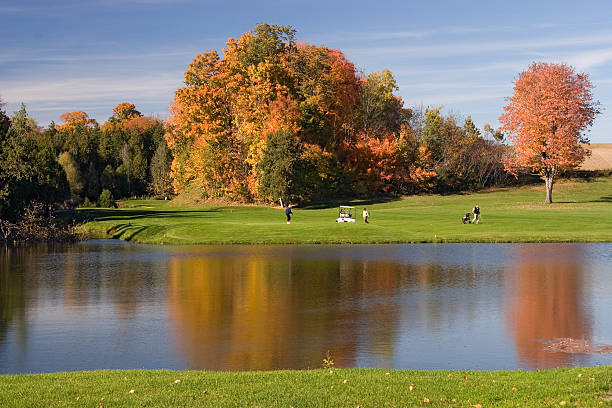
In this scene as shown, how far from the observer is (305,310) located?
75.3 feet

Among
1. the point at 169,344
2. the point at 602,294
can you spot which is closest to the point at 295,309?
the point at 169,344

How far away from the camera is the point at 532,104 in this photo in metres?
73.9

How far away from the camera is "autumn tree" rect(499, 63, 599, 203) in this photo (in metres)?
72.4

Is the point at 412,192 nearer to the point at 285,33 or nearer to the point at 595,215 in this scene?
the point at 285,33

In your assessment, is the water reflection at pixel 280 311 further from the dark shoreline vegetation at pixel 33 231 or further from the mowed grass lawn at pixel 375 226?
the dark shoreline vegetation at pixel 33 231

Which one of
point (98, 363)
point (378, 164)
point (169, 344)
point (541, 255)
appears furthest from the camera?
point (378, 164)

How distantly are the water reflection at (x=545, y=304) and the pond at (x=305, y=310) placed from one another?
52 millimetres

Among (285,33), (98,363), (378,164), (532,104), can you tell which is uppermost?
(285,33)

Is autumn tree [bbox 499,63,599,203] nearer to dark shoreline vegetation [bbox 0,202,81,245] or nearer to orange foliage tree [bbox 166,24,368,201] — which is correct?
orange foliage tree [bbox 166,24,368,201]

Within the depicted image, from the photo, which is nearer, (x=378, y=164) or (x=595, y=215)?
(x=595, y=215)

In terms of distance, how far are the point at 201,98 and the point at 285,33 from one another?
12454mm

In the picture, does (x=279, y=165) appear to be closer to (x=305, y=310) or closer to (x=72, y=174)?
(x=72, y=174)

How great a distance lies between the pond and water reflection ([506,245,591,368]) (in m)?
0.05

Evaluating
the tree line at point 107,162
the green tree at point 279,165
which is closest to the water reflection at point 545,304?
the green tree at point 279,165
